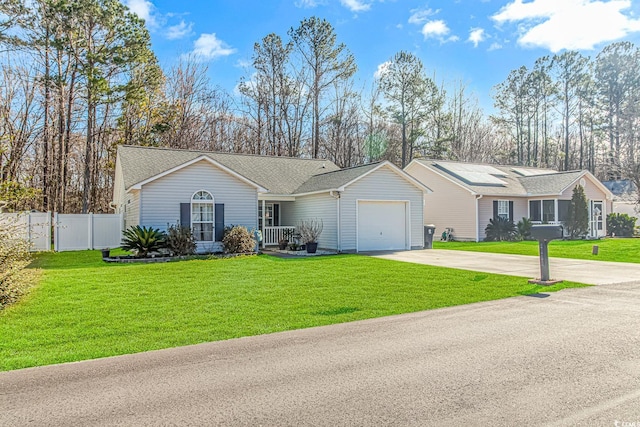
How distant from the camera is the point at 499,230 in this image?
2442cm

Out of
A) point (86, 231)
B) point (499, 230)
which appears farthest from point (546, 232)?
point (86, 231)

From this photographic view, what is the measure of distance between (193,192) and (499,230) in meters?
16.7

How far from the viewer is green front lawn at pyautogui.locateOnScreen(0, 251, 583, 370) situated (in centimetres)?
590

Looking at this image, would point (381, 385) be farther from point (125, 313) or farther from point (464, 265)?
point (464, 265)

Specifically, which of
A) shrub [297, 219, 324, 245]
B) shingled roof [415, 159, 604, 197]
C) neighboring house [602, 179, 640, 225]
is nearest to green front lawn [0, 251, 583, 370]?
shrub [297, 219, 324, 245]

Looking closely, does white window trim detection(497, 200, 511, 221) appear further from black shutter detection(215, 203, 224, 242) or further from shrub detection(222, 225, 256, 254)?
black shutter detection(215, 203, 224, 242)

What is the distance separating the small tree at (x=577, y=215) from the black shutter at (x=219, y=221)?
1943 centimetres

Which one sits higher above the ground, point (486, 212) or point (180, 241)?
point (486, 212)

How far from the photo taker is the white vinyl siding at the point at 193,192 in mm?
16406

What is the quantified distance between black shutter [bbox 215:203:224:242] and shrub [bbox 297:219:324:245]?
11.7 feet

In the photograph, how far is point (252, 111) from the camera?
34.9 meters

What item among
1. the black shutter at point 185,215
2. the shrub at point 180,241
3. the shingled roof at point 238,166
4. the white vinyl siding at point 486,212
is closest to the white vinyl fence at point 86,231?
the shingled roof at point 238,166

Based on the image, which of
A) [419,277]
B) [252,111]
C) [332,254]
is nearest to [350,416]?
[419,277]

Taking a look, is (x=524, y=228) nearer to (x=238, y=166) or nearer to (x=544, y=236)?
(x=544, y=236)
